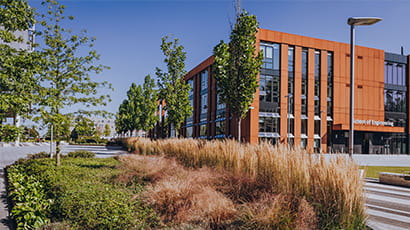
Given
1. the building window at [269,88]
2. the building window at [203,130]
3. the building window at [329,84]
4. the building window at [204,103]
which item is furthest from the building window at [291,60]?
the building window at [203,130]

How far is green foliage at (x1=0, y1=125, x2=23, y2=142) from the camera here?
873 cm

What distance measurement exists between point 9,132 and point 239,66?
9.86 m

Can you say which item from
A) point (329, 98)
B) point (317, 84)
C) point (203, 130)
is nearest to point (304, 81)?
point (317, 84)

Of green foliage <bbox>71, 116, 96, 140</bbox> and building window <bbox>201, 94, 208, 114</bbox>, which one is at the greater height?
building window <bbox>201, 94, 208, 114</bbox>

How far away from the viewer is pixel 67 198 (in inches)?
242

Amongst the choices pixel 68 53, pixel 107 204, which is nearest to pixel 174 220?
pixel 107 204

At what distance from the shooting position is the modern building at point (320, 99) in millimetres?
38156

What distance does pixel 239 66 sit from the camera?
48.3ft

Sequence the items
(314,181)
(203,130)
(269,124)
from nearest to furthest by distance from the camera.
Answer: (314,181) < (269,124) < (203,130)

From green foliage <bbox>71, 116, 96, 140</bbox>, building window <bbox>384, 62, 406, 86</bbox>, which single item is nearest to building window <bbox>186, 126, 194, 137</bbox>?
building window <bbox>384, 62, 406, 86</bbox>

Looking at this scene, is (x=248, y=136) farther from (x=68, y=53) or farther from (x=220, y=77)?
(x=68, y=53)

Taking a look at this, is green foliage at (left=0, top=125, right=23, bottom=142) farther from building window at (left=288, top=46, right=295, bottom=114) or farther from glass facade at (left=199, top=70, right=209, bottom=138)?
A: glass facade at (left=199, top=70, right=209, bottom=138)

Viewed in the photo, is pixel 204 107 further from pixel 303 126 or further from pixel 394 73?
pixel 394 73

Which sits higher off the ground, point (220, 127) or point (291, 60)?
point (291, 60)
